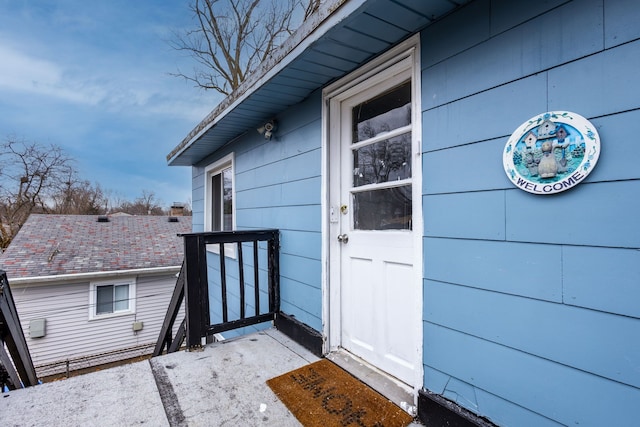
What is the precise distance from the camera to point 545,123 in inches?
44.6

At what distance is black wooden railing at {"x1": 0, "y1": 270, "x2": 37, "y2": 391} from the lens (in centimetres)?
181

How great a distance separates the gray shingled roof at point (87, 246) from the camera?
25.7 feet

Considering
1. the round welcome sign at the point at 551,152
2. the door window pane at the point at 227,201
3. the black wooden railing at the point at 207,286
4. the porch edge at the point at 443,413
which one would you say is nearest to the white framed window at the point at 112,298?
the door window pane at the point at 227,201

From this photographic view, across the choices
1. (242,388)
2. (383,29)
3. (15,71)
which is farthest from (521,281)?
(15,71)

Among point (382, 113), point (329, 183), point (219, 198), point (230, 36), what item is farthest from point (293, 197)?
point (230, 36)

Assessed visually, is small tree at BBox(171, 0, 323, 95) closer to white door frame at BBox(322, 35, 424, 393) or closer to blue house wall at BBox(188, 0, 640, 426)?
white door frame at BBox(322, 35, 424, 393)

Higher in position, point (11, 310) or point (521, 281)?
point (521, 281)

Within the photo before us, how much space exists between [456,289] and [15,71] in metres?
14.6

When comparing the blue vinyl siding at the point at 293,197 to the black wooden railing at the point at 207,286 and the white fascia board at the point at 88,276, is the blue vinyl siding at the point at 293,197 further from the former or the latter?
the white fascia board at the point at 88,276

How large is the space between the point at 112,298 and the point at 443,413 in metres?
9.60

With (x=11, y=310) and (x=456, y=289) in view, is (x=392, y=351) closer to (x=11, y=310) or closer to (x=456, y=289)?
(x=456, y=289)

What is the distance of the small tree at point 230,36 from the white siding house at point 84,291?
5.51 m

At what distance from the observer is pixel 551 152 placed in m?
1.11

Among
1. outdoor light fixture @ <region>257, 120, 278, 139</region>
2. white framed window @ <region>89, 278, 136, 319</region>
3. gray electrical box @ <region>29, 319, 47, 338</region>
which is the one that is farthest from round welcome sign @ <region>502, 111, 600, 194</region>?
gray electrical box @ <region>29, 319, 47, 338</region>
